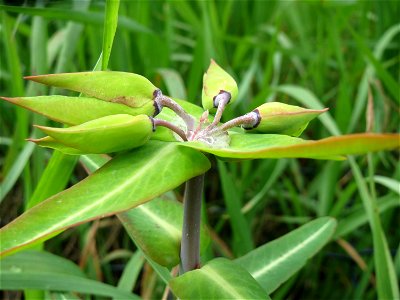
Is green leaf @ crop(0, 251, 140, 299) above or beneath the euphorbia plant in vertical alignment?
beneath

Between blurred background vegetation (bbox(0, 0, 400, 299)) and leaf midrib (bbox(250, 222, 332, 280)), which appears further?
blurred background vegetation (bbox(0, 0, 400, 299))

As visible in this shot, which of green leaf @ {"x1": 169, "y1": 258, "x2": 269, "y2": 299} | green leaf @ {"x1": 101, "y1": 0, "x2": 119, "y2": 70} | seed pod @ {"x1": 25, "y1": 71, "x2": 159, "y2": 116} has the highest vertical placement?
green leaf @ {"x1": 101, "y1": 0, "x2": 119, "y2": 70}

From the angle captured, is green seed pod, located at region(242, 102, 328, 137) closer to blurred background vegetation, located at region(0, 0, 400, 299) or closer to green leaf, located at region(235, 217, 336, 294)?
green leaf, located at region(235, 217, 336, 294)

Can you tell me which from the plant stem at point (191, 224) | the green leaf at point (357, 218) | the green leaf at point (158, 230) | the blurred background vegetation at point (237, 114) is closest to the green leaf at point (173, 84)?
the blurred background vegetation at point (237, 114)

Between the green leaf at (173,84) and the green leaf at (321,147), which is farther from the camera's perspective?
the green leaf at (173,84)

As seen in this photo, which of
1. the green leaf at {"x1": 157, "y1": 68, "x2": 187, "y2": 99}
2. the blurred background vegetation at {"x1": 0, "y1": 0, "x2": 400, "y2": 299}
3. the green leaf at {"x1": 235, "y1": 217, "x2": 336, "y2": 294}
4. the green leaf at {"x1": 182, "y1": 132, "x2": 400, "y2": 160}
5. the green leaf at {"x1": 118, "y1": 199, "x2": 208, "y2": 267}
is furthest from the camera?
the green leaf at {"x1": 157, "y1": 68, "x2": 187, "y2": 99}

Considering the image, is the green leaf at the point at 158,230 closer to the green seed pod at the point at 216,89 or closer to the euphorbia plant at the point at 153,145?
the euphorbia plant at the point at 153,145

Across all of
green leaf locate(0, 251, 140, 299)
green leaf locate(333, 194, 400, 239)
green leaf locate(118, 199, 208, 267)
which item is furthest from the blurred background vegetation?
green leaf locate(118, 199, 208, 267)

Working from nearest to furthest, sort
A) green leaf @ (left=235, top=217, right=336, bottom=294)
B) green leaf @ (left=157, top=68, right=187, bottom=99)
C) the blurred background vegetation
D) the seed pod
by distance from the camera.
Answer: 1. the seed pod
2. green leaf @ (left=235, top=217, right=336, bottom=294)
3. the blurred background vegetation
4. green leaf @ (left=157, top=68, right=187, bottom=99)
